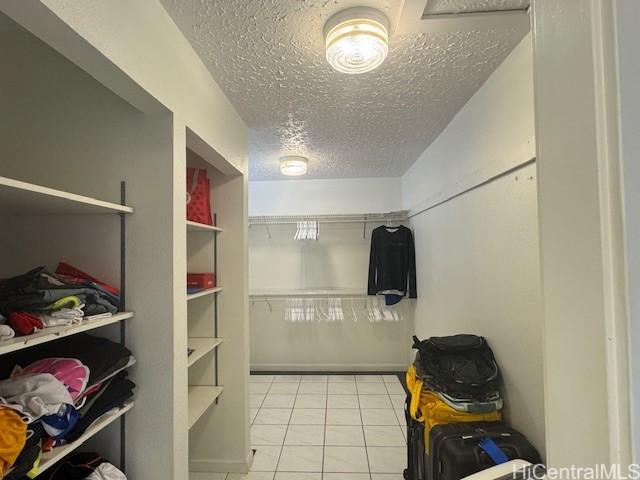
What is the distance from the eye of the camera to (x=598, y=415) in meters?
0.41

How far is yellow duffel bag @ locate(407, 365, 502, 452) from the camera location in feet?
5.31

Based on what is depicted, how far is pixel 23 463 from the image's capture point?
827 mm

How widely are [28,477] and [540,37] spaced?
153cm

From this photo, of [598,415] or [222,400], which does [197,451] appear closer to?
[222,400]

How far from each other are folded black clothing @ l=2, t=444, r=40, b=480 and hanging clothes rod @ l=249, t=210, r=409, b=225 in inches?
126

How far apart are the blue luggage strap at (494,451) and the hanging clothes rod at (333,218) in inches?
106

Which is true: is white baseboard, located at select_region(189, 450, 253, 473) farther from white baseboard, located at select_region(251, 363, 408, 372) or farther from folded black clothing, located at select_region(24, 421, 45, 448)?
white baseboard, located at select_region(251, 363, 408, 372)

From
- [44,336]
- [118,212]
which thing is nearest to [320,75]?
[118,212]

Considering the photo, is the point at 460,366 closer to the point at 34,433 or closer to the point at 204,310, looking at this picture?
the point at 204,310

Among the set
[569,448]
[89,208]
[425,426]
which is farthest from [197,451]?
[569,448]

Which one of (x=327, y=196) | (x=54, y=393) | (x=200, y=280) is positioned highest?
(x=327, y=196)

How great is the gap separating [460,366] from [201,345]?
154cm

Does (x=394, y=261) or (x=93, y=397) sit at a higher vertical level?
(x=394, y=261)
